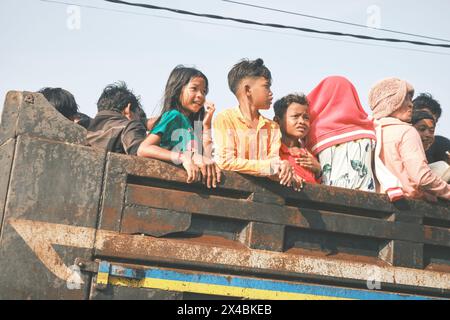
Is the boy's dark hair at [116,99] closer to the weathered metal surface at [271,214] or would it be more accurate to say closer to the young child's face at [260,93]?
the young child's face at [260,93]

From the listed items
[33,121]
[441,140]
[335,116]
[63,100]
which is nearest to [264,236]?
[335,116]

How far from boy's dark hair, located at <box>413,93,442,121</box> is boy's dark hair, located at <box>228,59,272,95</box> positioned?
70.5 inches

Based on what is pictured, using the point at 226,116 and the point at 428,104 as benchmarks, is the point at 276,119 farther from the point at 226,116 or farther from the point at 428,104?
the point at 428,104

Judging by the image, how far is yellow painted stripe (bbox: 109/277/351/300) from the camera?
124 inches

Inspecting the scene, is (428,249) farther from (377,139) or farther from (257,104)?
(257,104)

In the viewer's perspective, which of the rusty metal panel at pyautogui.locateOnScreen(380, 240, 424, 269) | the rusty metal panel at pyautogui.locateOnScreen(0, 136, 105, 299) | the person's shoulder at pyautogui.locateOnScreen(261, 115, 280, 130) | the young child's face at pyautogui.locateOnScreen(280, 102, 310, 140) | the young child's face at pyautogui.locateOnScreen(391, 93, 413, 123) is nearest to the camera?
the rusty metal panel at pyautogui.locateOnScreen(0, 136, 105, 299)

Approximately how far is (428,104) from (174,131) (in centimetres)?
267

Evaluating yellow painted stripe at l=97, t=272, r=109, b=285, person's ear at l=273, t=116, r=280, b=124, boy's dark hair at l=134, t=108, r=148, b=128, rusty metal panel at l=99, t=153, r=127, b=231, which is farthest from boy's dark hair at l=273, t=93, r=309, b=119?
yellow painted stripe at l=97, t=272, r=109, b=285

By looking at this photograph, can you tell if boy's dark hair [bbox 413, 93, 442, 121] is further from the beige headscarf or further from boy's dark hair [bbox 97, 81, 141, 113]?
boy's dark hair [bbox 97, 81, 141, 113]

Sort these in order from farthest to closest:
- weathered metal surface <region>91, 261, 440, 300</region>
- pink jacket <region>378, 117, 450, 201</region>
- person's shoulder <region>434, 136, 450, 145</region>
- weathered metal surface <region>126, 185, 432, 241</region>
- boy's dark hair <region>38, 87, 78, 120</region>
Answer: person's shoulder <region>434, 136, 450, 145</region>, boy's dark hair <region>38, 87, 78, 120</region>, pink jacket <region>378, 117, 450, 201</region>, weathered metal surface <region>126, 185, 432, 241</region>, weathered metal surface <region>91, 261, 440, 300</region>

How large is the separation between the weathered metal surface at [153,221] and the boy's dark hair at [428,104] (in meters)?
2.92

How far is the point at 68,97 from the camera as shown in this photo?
4781mm

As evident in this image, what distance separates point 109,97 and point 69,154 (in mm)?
1770

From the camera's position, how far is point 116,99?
16.1ft
